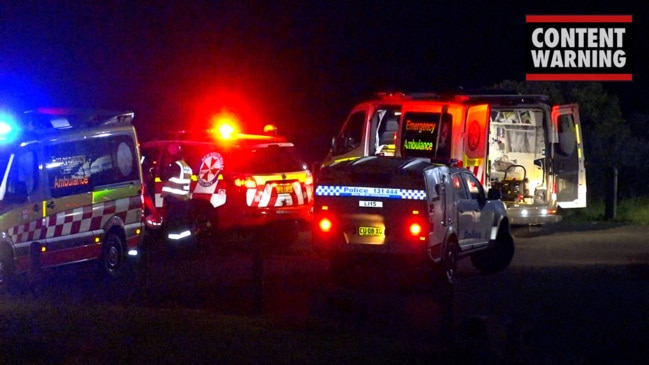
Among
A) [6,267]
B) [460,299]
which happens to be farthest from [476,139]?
[6,267]

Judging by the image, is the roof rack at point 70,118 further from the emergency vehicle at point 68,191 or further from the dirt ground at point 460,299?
the dirt ground at point 460,299

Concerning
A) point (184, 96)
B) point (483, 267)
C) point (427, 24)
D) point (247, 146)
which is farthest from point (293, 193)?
point (427, 24)

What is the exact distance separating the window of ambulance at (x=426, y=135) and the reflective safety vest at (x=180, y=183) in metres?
4.48

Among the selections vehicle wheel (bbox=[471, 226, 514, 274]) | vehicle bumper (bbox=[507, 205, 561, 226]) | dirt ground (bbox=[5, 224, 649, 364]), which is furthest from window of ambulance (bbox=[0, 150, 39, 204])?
vehicle bumper (bbox=[507, 205, 561, 226])

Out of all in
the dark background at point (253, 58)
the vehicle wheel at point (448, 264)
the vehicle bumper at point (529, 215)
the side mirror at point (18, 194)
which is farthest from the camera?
the dark background at point (253, 58)

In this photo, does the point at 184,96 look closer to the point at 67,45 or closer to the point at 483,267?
the point at 67,45

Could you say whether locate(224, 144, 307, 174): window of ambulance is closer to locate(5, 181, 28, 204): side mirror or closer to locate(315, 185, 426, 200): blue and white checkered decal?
locate(315, 185, 426, 200): blue and white checkered decal

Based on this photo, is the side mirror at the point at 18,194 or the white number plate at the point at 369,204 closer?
the side mirror at the point at 18,194

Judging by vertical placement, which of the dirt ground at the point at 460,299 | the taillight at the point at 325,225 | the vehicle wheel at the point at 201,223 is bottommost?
the dirt ground at the point at 460,299

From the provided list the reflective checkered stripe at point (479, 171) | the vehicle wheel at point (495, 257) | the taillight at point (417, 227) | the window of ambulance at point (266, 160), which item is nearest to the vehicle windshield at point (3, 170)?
the window of ambulance at point (266, 160)

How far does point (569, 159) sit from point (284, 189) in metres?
6.14

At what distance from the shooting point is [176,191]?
17.8 meters

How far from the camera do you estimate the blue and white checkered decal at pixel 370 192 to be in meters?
14.0

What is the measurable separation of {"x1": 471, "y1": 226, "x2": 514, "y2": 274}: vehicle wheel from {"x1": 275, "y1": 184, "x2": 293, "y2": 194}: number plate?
3.13 metres
